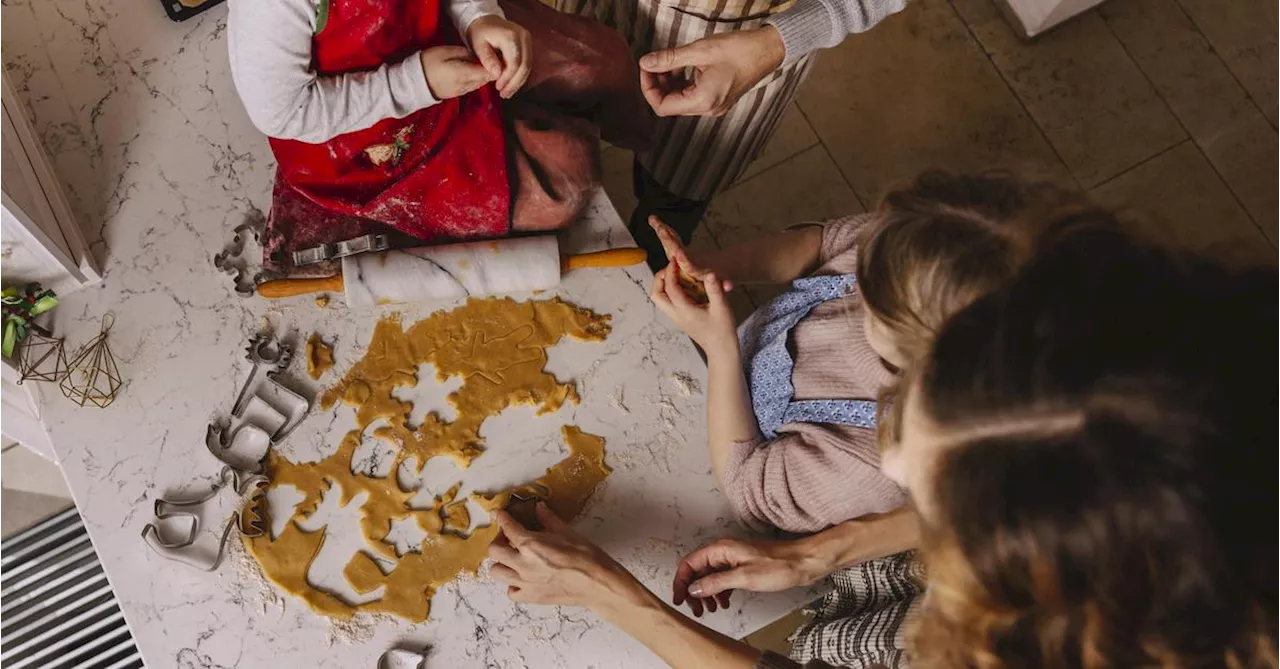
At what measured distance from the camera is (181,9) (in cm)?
105

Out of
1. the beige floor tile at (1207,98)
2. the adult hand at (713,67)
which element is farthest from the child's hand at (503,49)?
the beige floor tile at (1207,98)

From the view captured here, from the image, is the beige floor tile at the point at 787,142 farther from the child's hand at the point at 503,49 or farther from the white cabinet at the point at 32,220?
the white cabinet at the point at 32,220

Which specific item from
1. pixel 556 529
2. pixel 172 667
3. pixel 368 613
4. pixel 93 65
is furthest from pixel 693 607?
pixel 93 65

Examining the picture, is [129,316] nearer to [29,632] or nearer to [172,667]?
[172,667]

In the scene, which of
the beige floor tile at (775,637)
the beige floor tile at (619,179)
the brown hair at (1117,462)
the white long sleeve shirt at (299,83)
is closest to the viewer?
the brown hair at (1117,462)

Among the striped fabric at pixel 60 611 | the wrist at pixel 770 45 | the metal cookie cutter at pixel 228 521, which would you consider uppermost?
the wrist at pixel 770 45

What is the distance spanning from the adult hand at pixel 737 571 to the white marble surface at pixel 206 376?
53 mm

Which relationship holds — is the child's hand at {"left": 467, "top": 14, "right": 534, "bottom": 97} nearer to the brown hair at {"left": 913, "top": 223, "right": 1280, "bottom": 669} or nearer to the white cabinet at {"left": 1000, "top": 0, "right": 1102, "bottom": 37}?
the brown hair at {"left": 913, "top": 223, "right": 1280, "bottom": 669}

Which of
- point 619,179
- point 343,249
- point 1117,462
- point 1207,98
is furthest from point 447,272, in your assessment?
point 1207,98

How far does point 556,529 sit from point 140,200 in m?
0.65

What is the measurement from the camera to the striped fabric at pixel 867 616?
810 mm

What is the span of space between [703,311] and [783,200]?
0.91 meters

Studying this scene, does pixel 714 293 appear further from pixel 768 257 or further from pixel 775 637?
pixel 775 637

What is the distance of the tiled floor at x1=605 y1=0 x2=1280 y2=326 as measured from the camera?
5.85 feet
